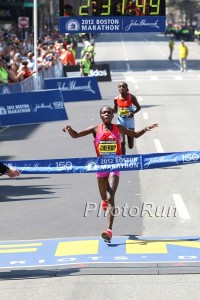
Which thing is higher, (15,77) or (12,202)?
(12,202)

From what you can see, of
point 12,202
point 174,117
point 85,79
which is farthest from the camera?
point 85,79

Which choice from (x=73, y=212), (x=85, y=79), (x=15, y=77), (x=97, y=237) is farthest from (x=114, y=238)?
(x=85, y=79)

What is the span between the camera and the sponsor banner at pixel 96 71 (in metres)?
46.6

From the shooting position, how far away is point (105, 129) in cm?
1258

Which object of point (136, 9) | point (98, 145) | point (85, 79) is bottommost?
point (85, 79)

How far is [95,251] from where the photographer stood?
11.7m

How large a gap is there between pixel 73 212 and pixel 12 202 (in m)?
1.45

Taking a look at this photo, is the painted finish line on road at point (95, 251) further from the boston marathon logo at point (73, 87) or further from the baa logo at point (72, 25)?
the boston marathon logo at point (73, 87)

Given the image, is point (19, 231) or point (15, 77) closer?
point (19, 231)

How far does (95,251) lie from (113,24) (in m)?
20.0

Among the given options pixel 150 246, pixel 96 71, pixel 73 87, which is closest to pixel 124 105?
pixel 150 246

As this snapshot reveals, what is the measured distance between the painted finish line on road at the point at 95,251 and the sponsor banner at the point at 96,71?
34.5m

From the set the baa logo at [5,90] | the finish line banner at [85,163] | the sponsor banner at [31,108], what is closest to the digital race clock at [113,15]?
the sponsor banner at [31,108]

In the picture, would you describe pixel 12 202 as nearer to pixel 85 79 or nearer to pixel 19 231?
pixel 19 231
